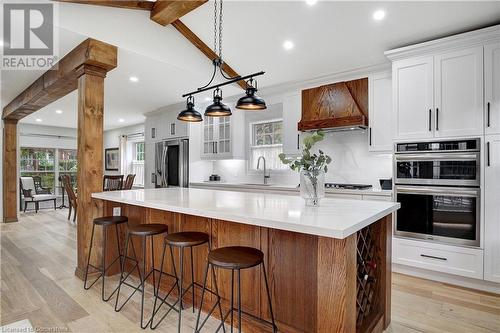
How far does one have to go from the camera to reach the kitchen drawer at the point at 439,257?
8.97 feet

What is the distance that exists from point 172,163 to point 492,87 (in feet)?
17.5

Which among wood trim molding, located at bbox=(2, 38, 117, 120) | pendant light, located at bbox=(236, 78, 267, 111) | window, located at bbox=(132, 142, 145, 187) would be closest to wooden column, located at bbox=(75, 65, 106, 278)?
wood trim molding, located at bbox=(2, 38, 117, 120)

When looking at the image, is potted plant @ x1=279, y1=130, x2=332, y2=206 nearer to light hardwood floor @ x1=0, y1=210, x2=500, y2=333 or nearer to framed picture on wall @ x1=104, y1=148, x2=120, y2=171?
light hardwood floor @ x1=0, y1=210, x2=500, y2=333

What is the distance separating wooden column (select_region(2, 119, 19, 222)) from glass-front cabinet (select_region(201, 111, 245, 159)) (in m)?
4.24

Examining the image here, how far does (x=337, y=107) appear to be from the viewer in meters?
3.83

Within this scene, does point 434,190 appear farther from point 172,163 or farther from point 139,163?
point 139,163

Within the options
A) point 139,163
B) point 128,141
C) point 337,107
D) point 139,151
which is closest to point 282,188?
point 337,107

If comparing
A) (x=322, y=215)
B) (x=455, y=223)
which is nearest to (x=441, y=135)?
(x=455, y=223)

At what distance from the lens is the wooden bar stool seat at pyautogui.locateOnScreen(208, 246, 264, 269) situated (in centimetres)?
162

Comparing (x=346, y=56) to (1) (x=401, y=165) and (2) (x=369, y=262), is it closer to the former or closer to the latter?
(1) (x=401, y=165)

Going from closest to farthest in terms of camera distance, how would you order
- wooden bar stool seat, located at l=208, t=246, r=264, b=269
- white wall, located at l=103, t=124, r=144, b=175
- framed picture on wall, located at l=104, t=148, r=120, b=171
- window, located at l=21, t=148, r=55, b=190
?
wooden bar stool seat, located at l=208, t=246, r=264, b=269
window, located at l=21, t=148, r=55, b=190
white wall, located at l=103, t=124, r=144, b=175
framed picture on wall, located at l=104, t=148, r=120, b=171

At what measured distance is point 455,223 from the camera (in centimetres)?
285

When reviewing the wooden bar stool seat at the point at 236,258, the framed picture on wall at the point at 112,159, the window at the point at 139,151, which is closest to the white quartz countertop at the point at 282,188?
the wooden bar stool seat at the point at 236,258

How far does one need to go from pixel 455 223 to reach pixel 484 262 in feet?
1.36
